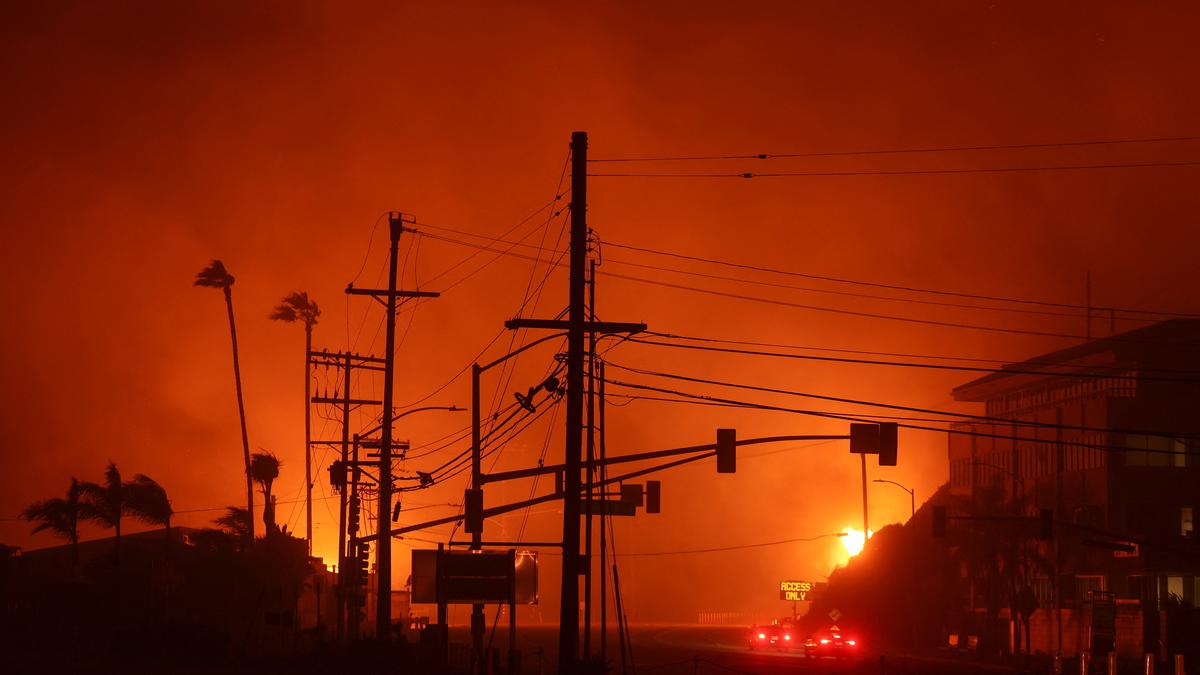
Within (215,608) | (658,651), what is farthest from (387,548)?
(658,651)

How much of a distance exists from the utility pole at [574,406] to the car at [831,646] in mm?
39962

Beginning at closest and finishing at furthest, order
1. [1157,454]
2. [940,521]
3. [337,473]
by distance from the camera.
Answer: [337,473], [940,521], [1157,454]

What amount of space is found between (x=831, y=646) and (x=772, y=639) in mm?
20492

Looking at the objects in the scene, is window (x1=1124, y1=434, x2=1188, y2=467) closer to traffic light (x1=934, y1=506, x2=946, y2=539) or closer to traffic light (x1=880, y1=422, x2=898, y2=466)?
traffic light (x1=934, y1=506, x2=946, y2=539)

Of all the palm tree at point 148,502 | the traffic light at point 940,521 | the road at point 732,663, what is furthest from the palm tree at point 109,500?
the traffic light at point 940,521

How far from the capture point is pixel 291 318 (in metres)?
106

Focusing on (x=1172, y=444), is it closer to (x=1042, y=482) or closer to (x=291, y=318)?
(x=1042, y=482)

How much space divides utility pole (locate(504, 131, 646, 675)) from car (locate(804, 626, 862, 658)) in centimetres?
3996

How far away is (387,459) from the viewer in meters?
49.8

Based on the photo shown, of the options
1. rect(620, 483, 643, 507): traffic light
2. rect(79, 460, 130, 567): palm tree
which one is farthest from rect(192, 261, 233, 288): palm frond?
rect(620, 483, 643, 507): traffic light

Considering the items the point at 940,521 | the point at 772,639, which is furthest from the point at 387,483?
the point at 772,639

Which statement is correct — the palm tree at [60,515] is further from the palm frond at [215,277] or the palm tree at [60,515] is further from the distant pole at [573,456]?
the distant pole at [573,456]

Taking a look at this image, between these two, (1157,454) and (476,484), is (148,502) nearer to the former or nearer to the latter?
(476,484)

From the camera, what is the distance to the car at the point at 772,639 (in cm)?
8981
